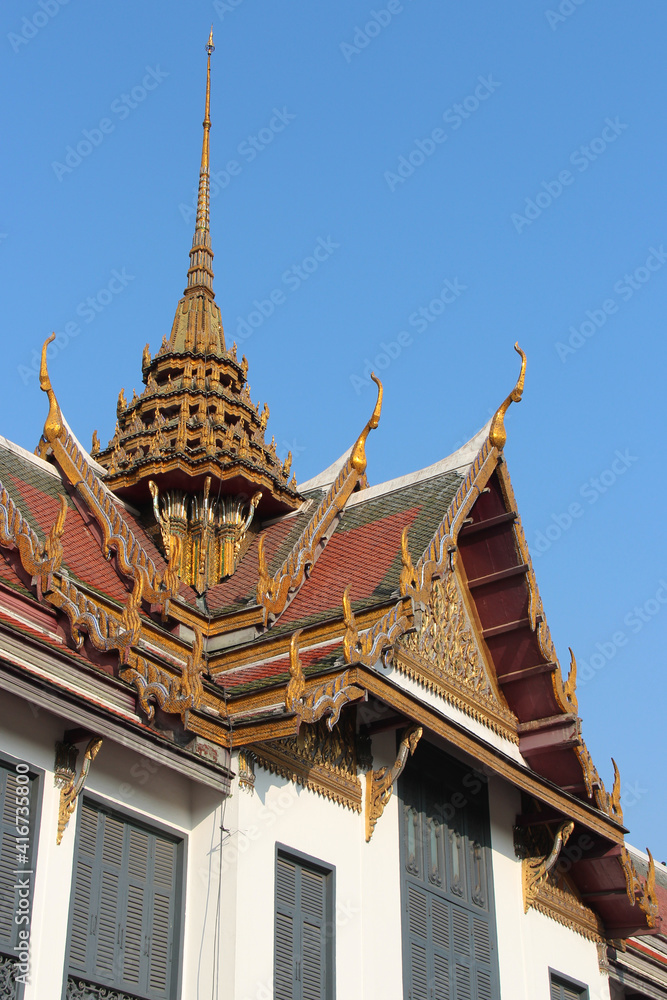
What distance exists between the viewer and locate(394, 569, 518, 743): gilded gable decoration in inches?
539

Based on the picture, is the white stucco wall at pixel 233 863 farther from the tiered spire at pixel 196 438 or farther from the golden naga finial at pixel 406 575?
the tiered spire at pixel 196 438

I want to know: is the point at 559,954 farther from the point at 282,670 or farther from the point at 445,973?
the point at 282,670

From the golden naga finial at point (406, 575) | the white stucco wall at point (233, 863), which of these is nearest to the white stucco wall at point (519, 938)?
the white stucco wall at point (233, 863)

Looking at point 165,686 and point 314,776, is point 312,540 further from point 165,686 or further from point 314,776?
point 165,686

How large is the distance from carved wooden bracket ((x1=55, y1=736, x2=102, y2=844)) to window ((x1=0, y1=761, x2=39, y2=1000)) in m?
0.21

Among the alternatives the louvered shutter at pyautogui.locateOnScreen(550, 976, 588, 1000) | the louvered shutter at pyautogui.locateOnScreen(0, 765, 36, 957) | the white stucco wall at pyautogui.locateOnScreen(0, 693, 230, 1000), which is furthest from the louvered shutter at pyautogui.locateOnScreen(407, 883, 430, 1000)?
the louvered shutter at pyautogui.locateOnScreen(0, 765, 36, 957)

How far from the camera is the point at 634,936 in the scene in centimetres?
1650

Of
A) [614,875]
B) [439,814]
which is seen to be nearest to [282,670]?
[439,814]

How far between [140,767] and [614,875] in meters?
7.16

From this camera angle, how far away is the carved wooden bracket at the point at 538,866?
47.3 ft

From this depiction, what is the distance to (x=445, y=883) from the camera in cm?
1333

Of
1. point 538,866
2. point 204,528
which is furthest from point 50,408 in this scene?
point 538,866

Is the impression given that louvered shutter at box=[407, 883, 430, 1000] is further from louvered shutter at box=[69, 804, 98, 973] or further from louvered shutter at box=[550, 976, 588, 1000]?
louvered shutter at box=[69, 804, 98, 973]

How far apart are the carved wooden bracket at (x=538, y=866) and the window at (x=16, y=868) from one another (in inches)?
262
